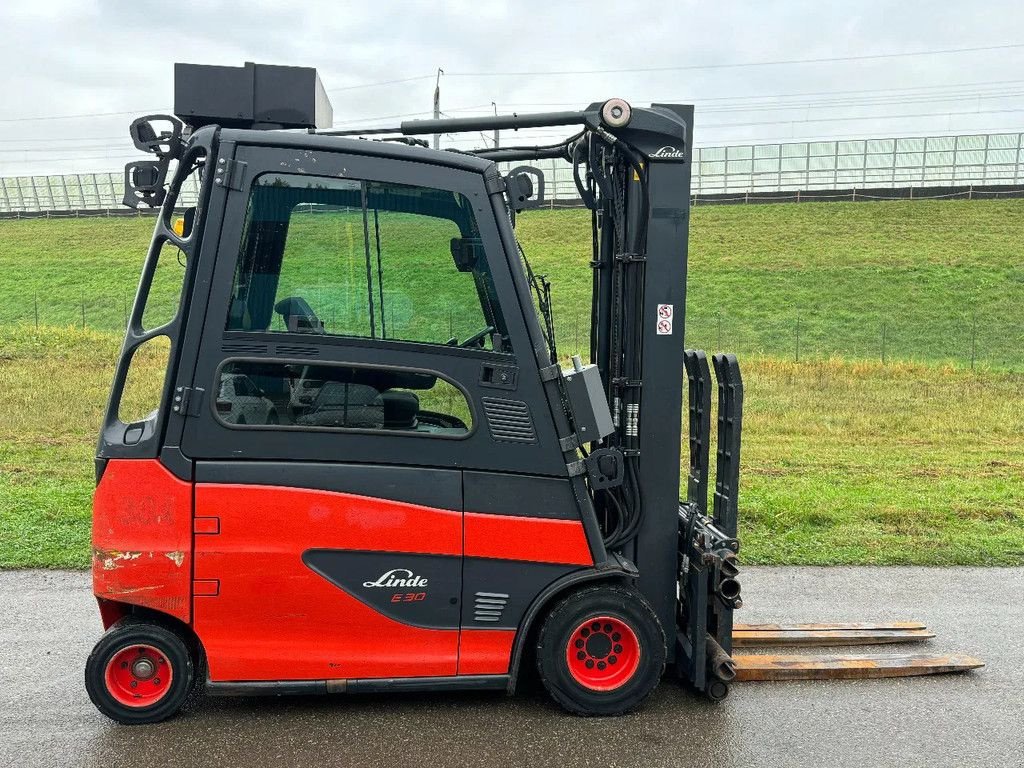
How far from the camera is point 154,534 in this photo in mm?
3982

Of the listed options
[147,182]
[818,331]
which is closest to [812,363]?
[818,331]

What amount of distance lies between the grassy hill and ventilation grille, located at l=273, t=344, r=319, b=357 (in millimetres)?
20649

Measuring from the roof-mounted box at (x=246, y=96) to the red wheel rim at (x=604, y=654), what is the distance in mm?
2639

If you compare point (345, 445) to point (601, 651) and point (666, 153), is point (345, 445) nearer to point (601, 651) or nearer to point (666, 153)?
point (601, 651)

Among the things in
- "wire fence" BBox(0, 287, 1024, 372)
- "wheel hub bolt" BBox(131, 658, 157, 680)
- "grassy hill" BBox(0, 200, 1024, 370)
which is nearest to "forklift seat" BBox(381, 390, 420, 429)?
"wheel hub bolt" BBox(131, 658, 157, 680)

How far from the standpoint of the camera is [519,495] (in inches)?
165

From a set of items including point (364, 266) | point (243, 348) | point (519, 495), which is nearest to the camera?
point (243, 348)

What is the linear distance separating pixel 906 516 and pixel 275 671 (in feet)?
19.3

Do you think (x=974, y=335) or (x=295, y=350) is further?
(x=974, y=335)

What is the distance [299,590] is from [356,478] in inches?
20.8

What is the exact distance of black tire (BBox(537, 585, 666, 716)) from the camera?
13.9 feet

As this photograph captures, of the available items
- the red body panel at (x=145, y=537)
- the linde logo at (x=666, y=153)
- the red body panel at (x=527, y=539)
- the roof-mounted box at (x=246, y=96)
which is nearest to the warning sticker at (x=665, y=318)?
the linde logo at (x=666, y=153)

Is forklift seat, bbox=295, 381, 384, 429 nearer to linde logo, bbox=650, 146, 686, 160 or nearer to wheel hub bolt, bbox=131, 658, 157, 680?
wheel hub bolt, bbox=131, 658, 157, 680

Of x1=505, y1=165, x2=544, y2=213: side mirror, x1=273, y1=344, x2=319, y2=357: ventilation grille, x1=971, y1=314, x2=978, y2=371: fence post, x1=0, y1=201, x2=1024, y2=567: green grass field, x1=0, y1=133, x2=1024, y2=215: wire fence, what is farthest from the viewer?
x1=0, y1=133, x2=1024, y2=215: wire fence
